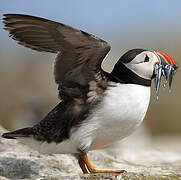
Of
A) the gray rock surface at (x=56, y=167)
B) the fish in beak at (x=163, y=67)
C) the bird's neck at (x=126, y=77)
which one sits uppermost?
the fish in beak at (x=163, y=67)

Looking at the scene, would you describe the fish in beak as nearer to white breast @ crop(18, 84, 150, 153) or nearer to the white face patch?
the white face patch

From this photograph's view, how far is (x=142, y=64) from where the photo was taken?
5121mm

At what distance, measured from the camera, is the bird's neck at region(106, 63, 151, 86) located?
510 cm

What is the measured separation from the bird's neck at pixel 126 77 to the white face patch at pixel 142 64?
44mm

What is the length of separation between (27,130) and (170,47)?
108ft

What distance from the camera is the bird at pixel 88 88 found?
4.88m

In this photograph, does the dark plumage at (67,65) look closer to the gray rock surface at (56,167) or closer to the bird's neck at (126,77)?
the bird's neck at (126,77)

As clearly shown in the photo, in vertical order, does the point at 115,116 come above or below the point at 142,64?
below

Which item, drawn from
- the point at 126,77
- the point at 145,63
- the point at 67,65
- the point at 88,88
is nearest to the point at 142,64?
the point at 145,63

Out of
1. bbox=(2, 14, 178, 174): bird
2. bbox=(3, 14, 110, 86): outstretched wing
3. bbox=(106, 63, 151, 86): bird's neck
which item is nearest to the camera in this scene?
bbox=(3, 14, 110, 86): outstretched wing

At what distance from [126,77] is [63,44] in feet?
2.81

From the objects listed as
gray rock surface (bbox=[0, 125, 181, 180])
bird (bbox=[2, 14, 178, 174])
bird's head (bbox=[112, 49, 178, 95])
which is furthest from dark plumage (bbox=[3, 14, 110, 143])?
gray rock surface (bbox=[0, 125, 181, 180])

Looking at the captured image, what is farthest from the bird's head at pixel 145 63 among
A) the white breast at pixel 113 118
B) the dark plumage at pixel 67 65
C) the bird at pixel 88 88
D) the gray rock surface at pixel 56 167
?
the gray rock surface at pixel 56 167

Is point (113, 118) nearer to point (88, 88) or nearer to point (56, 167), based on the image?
point (88, 88)
